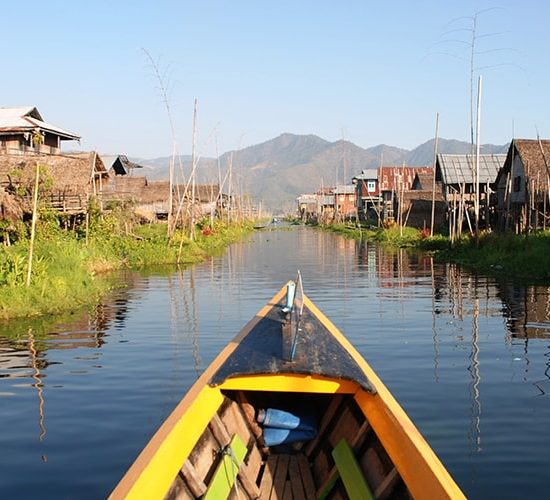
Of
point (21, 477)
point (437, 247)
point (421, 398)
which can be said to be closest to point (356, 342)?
point (421, 398)

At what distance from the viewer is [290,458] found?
19.1 ft

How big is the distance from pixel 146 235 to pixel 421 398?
23049 millimetres

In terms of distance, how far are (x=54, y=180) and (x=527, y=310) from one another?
18177mm

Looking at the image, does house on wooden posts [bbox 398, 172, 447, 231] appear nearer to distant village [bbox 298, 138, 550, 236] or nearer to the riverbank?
distant village [bbox 298, 138, 550, 236]

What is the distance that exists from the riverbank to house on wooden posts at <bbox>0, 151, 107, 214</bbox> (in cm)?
1335

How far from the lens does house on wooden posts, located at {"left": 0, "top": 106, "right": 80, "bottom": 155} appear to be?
31352 millimetres

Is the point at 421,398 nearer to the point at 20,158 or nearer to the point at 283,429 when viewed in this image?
the point at 283,429

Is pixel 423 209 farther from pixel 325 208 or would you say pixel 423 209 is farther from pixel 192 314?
pixel 325 208

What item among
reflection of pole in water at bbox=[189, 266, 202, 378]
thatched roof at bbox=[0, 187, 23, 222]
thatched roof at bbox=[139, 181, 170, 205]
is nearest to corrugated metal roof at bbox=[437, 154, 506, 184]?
thatched roof at bbox=[139, 181, 170, 205]

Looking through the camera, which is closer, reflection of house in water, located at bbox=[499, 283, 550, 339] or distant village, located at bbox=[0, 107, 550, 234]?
reflection of house in water, located at bbox=[499, 283, 550, 339]

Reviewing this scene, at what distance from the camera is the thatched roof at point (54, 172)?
2255 cm

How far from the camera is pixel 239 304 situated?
51.7 ft

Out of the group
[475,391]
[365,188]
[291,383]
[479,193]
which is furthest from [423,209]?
[291,383]

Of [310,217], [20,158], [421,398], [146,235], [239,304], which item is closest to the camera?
[421,398]
